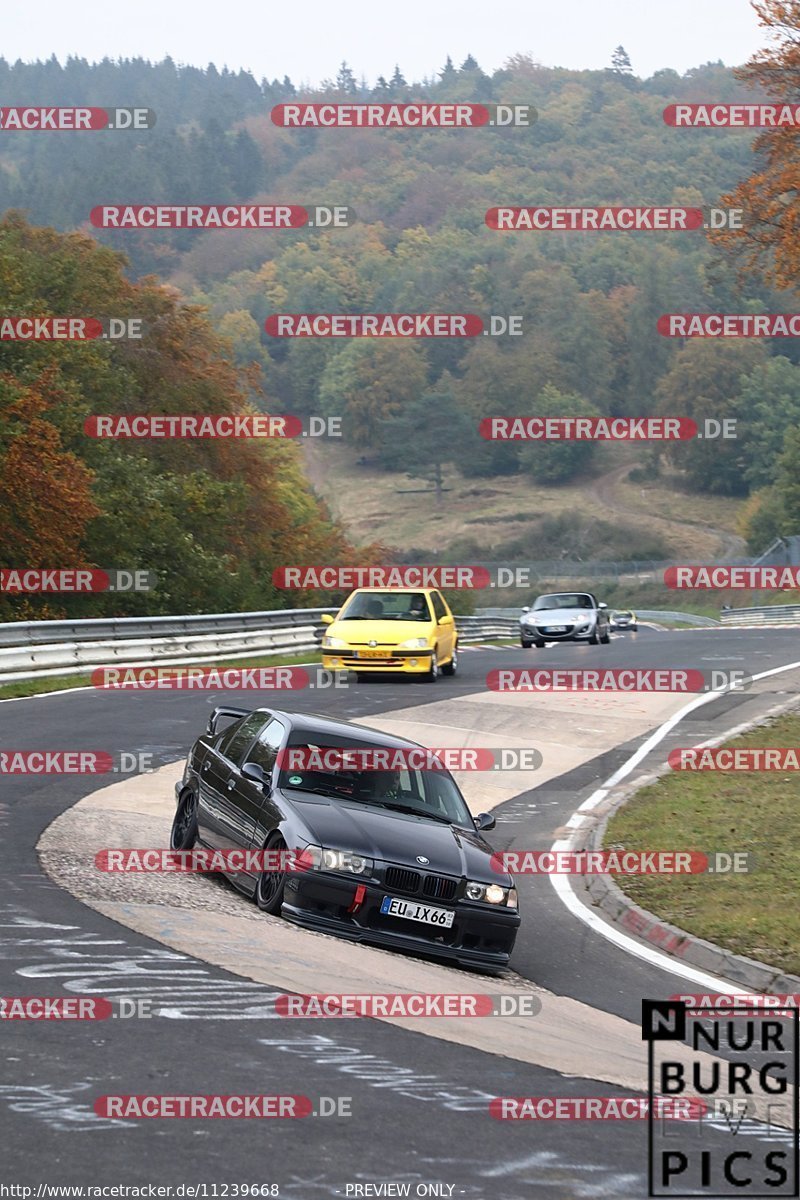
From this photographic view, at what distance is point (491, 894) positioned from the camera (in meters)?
10.0

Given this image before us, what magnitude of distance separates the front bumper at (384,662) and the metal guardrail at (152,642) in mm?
3682

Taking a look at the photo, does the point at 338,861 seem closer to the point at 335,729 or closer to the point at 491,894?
the point at 491,894

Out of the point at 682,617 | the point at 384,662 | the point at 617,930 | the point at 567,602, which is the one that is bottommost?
the point at 682,617

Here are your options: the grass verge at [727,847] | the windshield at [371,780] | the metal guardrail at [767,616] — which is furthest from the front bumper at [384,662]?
the metal guardrail at [767,616]

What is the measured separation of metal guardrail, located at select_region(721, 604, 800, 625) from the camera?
217ft

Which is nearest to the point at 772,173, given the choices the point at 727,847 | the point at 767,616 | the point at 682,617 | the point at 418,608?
the point at 418,608

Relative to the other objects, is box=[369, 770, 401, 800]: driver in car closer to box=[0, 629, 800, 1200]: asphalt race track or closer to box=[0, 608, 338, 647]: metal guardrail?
box=[0, 629, 800, 1200]: asphalt race track

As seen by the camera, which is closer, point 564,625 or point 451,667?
point 451,667

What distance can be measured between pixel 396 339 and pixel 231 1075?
18440cm

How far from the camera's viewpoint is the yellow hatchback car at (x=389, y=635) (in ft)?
92.3

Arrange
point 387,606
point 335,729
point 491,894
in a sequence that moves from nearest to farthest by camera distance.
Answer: point 491,894 < point 335,729 < point 387,606

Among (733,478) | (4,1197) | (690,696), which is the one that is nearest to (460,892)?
(4,1197)

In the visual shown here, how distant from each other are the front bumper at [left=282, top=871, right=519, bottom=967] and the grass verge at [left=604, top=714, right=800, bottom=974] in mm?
1747

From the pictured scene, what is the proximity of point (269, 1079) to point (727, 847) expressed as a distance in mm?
8480
